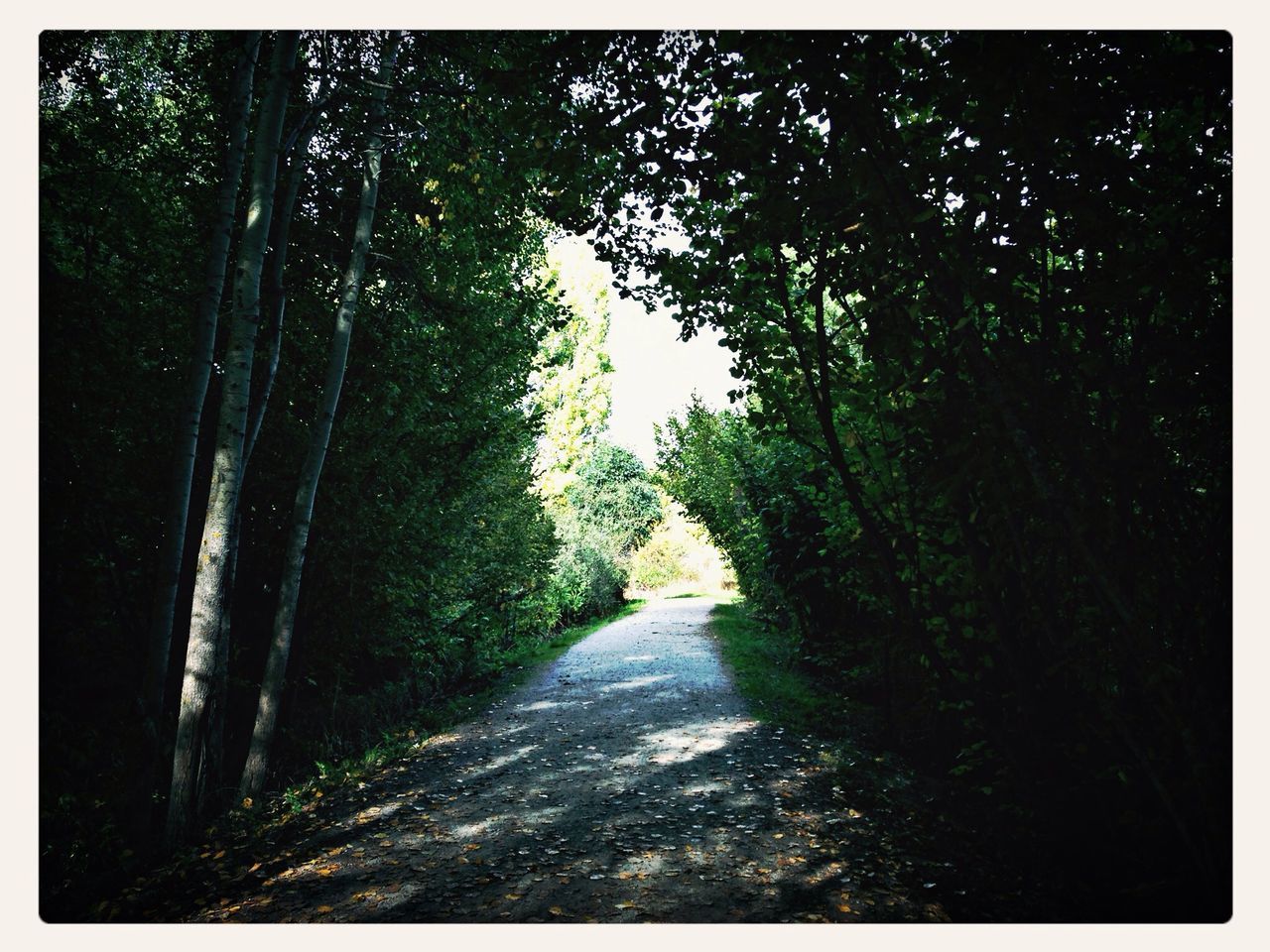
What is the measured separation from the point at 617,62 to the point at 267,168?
2.61 metres

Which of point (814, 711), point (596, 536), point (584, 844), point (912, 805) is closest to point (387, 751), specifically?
point (584, 844)

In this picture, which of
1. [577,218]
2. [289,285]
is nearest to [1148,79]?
[577,218]

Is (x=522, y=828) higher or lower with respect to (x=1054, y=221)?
lower

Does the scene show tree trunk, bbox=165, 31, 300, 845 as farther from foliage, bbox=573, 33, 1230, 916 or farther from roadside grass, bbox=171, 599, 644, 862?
foliage, bbox=573, 33, 1230, 916

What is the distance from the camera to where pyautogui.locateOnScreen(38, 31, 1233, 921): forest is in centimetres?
242

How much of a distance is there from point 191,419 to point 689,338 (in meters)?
3.29

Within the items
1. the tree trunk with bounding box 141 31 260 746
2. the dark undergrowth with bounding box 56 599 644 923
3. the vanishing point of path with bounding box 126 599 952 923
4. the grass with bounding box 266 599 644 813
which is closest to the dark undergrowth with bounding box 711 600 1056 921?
the vanishing point of path with bounding box 126 599 952 923

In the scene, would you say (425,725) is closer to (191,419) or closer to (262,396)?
(262,396)

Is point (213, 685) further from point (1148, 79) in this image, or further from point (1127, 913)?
point (1148, 79)

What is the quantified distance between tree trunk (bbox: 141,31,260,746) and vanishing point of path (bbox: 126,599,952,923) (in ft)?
4.06

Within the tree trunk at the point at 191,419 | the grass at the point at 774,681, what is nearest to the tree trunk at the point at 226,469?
the tree trunk at the point at 191,419

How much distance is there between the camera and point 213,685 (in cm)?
421

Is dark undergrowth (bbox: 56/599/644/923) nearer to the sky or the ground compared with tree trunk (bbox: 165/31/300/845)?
nearer to the ground

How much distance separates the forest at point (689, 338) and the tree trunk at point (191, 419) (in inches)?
1.1
